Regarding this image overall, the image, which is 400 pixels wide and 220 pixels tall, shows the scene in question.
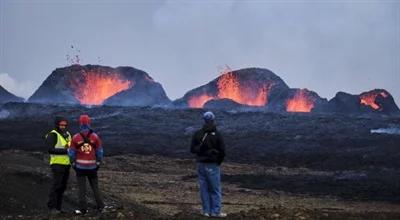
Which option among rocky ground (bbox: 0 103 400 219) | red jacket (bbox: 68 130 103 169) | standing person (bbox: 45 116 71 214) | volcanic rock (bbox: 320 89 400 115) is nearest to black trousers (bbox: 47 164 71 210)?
standing person (bbox: 45 116 71 214)

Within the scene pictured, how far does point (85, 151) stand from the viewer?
11.6 m

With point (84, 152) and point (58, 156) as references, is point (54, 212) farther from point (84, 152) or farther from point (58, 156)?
point (84, 152)

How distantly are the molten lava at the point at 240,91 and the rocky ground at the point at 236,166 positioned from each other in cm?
3907

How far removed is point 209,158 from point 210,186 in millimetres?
595

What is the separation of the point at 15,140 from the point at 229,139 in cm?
1595

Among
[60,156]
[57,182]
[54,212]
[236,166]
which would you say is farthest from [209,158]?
[236,166]

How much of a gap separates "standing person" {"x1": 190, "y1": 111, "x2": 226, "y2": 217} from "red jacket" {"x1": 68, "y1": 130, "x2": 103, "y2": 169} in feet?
5.96

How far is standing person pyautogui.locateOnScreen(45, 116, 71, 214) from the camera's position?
1219cm

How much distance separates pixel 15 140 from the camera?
147 ft

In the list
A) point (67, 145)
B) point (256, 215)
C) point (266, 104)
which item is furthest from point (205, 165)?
point (266, 104)

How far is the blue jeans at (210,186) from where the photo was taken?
38.6 feet

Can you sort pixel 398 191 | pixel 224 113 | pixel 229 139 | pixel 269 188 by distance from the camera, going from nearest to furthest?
pixel 398 191 → pixel 269 188 → pixel 229 139 → pixel 224 113

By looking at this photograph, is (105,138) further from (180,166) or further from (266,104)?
(266,104)

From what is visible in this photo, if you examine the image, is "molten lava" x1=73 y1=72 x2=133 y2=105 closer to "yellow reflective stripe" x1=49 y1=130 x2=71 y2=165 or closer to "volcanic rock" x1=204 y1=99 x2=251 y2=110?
"volcanic rock" x1=204 y1=99 x2=251 y2=110
